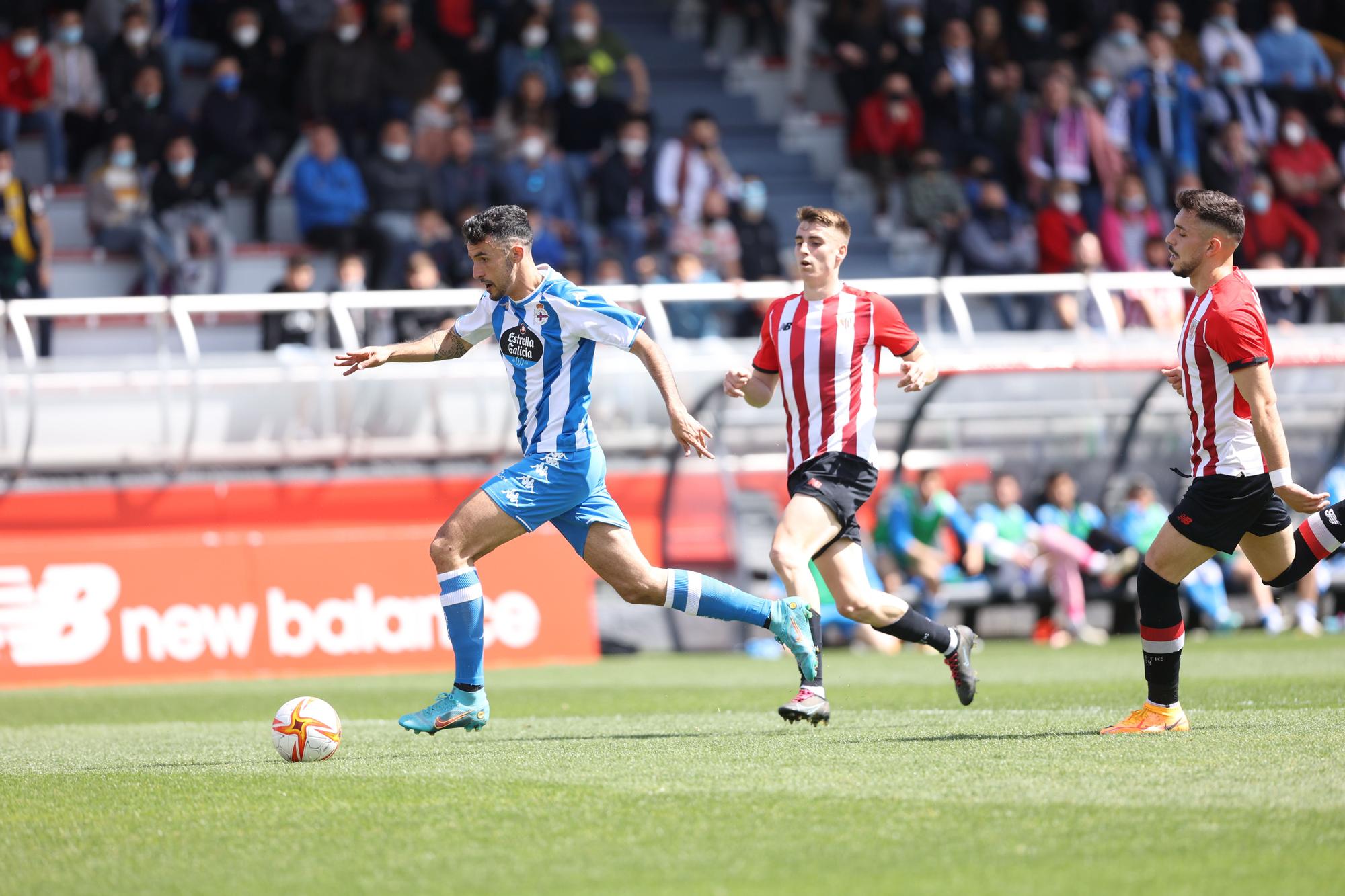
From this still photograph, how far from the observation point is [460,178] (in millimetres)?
18453

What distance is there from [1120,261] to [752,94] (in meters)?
6.34

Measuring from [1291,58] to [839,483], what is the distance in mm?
18359

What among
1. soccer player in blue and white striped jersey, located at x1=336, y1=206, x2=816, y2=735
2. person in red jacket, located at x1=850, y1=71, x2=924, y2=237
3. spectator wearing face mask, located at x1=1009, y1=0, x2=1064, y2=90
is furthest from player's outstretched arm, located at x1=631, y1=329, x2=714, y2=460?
spectator wearing face mask, located at x1=1009, y1=0, x2=1064, y2=90

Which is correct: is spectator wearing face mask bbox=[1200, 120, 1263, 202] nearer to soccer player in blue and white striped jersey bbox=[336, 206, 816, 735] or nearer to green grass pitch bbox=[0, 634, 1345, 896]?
green grass pitch bbox=[0, 634, 1345, 896]

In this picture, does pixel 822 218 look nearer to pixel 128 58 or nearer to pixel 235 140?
pixel 235 140

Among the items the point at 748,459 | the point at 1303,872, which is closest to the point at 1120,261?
the point at 748,459

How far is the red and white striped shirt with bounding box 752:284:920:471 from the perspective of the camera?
320 inches

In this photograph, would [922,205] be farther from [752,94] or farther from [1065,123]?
[752,94]

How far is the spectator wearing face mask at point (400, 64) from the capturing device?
64.0 ft

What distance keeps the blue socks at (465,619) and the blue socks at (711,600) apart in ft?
2.79

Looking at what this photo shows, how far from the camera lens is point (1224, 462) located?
23.4 ft

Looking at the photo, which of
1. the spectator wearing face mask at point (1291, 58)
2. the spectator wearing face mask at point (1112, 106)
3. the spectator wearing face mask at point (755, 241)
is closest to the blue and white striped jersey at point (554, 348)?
the spectator wearing face mask at point (755, 241)

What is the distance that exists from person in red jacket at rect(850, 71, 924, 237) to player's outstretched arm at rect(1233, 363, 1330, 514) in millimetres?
14929

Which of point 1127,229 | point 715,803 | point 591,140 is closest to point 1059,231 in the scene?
point 1127,229
